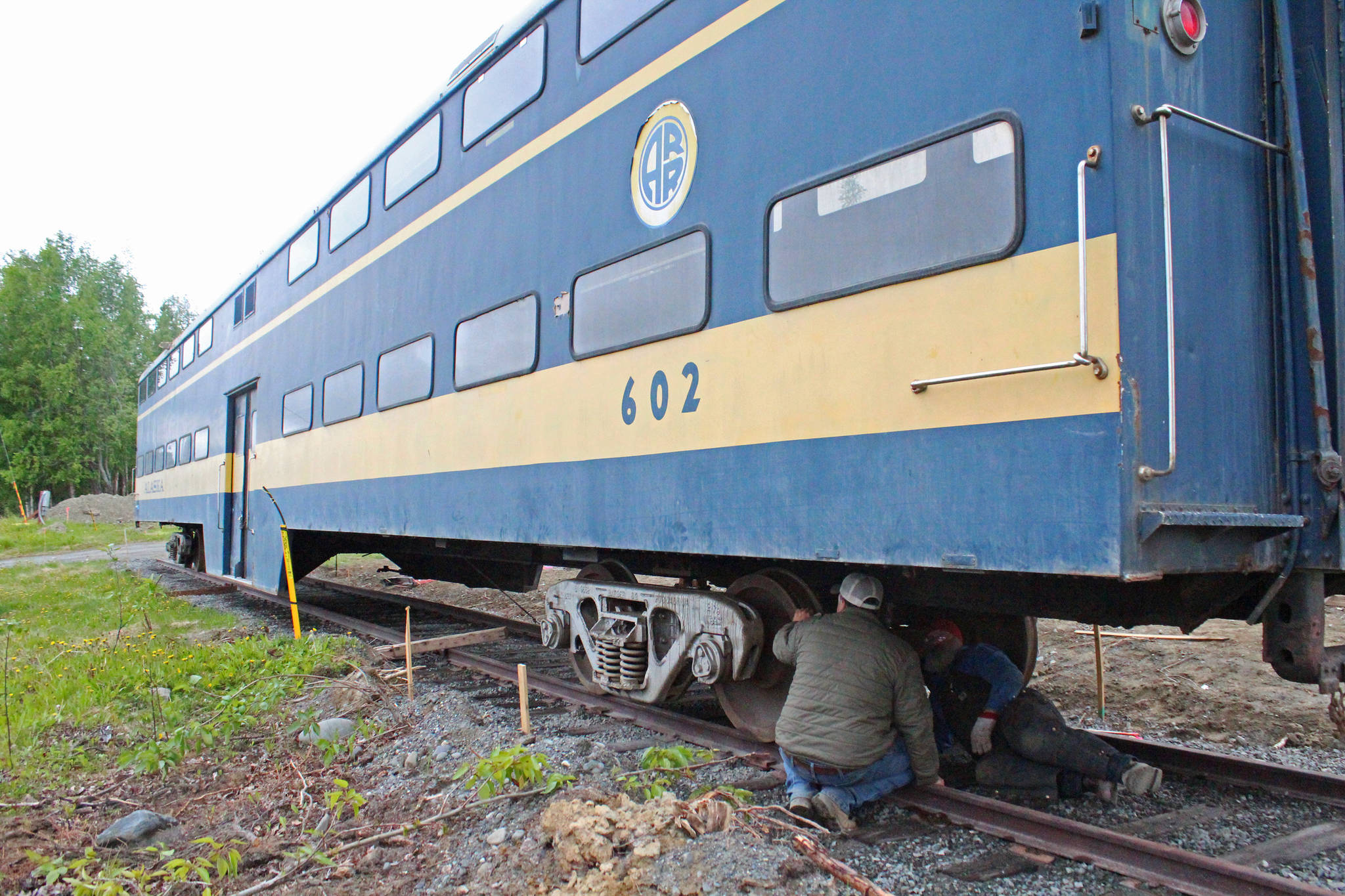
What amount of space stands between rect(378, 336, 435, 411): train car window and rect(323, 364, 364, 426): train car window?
449 mm

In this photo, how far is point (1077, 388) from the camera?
8.68 ft

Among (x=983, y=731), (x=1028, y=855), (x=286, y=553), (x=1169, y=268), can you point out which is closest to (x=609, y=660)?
(x=983, y=731)

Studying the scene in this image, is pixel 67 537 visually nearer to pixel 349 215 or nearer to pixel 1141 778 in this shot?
pixel 349 215

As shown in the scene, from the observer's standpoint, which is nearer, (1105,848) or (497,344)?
(1105,848)

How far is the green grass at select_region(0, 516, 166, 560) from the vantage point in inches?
1034

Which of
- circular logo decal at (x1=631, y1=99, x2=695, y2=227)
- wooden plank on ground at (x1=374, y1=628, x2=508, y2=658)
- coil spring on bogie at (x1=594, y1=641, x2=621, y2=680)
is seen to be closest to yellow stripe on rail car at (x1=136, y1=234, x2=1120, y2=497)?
circular logo decal at (x1=631, y1=99, x2=695, y2=227)

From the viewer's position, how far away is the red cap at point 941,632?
434cm

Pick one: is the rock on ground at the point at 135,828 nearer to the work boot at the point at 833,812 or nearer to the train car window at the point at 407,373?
the work boot at the point at 833,812

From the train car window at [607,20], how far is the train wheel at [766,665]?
3.00 metres

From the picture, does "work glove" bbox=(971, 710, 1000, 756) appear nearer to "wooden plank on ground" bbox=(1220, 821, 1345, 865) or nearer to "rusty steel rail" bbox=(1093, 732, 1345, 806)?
"rusty steel rail" bbox=(1093, 732, 1345, 806)

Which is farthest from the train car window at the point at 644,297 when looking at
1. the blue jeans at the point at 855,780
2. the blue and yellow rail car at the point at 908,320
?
the blue jeans at the point at 855,780

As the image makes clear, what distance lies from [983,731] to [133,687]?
5.80 m

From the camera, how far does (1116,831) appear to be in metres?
3.37

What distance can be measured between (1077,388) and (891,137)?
4.01ft
